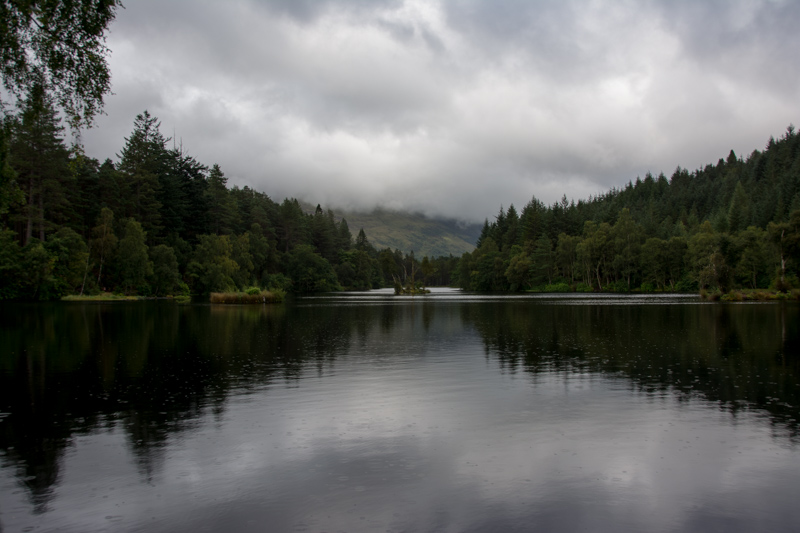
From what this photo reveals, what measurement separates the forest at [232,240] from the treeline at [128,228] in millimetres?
235

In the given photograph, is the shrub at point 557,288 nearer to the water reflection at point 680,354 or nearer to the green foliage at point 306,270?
the green foliage at point 306,270

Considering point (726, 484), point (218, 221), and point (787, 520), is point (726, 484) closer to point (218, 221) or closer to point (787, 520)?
point (787, 520)

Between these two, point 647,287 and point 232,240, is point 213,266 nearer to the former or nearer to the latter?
point 232,240

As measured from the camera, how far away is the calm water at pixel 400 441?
25.9 ft

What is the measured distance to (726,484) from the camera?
29.3ft

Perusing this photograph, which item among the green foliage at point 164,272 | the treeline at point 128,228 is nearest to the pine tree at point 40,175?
the treeline at point 128,228

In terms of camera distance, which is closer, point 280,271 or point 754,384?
point 754,384

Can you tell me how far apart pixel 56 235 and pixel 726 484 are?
3578 inches

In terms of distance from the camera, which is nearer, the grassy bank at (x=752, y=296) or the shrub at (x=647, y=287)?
the grassy bank at (x=752, y=296)

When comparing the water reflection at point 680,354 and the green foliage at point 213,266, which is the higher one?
the green foliage at point 213,266

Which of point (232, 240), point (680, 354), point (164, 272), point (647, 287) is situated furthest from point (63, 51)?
point (647, 287)

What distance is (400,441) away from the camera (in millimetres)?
11250

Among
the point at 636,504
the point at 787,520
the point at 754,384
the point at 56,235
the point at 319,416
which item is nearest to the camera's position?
the point at 787,520

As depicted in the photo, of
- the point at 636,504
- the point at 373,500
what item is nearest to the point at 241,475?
the point at 373,500
